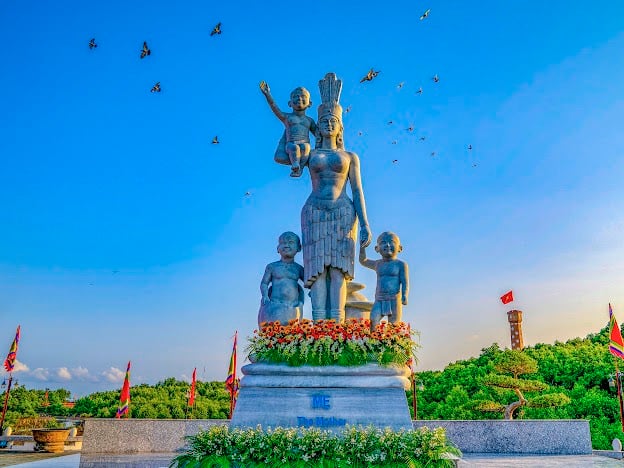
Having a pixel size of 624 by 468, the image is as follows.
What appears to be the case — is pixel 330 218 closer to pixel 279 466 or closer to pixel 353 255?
pixel 353 255

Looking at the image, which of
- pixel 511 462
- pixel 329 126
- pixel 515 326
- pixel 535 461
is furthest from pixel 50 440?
pixel 515 326

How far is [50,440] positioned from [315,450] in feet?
33.1

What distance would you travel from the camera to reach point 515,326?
38.2 m

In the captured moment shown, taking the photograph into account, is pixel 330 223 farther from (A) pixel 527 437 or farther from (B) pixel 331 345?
(A) pixel 527 437

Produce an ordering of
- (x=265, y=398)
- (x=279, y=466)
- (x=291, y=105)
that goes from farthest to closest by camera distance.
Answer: (x=291, y=105)
(x=265, y=398)
(x=279, y=466)

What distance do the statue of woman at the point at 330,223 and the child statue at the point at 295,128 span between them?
20 centimetres

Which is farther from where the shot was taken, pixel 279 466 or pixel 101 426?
pixel 101 426

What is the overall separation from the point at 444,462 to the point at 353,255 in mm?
3719

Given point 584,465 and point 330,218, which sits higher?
point 330,218

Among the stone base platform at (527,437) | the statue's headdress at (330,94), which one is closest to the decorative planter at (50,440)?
the stone base platform at (527,437)

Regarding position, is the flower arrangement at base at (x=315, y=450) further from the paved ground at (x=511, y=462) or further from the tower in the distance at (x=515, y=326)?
the tower in the distance at (x=515, y=326)

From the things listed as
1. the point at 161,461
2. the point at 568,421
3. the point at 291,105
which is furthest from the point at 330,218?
the point at 568,421

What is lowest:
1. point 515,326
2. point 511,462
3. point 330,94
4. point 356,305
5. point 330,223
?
point 511,462

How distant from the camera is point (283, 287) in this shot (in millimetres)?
8125
